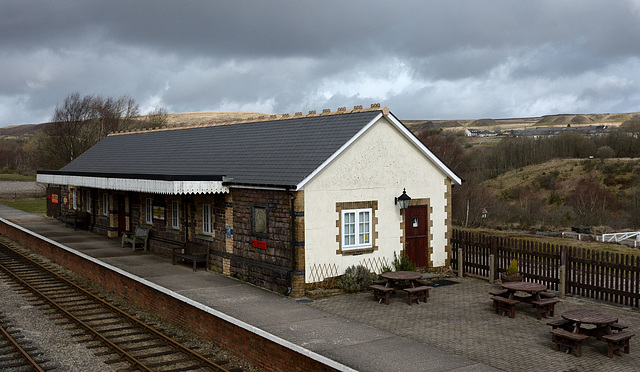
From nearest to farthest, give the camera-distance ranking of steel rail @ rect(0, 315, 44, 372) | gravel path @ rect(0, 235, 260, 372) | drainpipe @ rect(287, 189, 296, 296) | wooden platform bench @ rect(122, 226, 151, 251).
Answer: steel rail @ rect(0, 315, 44, 372), gravel path @ rect(0, 235, 260, 372), drainpipe @ rect(287, 189, 296, 296), wooden platform bench @ rect(122, 226, 151, 251)

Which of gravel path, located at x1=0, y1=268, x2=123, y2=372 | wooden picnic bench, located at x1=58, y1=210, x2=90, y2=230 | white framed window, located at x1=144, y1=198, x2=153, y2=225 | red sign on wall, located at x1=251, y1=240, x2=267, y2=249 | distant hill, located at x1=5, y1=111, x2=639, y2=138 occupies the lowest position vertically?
gravel path, located at x1=0, y1=268, x2=123, y2=372

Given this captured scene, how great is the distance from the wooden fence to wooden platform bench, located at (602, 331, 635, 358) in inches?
110

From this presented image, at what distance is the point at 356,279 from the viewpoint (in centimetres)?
1573

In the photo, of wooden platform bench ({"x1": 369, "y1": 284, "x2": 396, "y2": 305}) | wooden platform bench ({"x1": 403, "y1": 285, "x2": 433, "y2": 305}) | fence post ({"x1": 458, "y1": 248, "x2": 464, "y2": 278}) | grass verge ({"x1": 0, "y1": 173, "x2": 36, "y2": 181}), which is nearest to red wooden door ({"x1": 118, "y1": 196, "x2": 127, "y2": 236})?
wooden platform bench ({"x1": 369, "y1": 284, "x2": 396, "y2": 305})

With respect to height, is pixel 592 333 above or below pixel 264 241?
below

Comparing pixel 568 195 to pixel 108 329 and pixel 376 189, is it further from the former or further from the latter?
pixel 108 329

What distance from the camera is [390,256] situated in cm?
1659

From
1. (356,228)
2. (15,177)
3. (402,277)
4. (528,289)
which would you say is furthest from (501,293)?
(15,177)

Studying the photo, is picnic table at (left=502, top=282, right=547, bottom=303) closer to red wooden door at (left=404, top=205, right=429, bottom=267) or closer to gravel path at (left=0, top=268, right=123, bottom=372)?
red wooden door at (left=404, top=205, right=429, bottom=267)

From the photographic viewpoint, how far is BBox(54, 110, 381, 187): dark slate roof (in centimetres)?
1581

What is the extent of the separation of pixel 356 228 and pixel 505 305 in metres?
4.45

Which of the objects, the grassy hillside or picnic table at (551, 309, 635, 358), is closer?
picnic table at (551, 309, 635, 358)

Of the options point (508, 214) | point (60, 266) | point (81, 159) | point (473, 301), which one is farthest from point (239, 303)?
point (508, 214)

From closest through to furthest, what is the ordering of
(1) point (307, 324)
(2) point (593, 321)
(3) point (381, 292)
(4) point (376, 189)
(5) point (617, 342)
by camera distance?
(5) point (617, 342) < (2) point (593, 321) < (1) point (307, 324) < (3) point (381, 292) < (4) point (376, 189)
